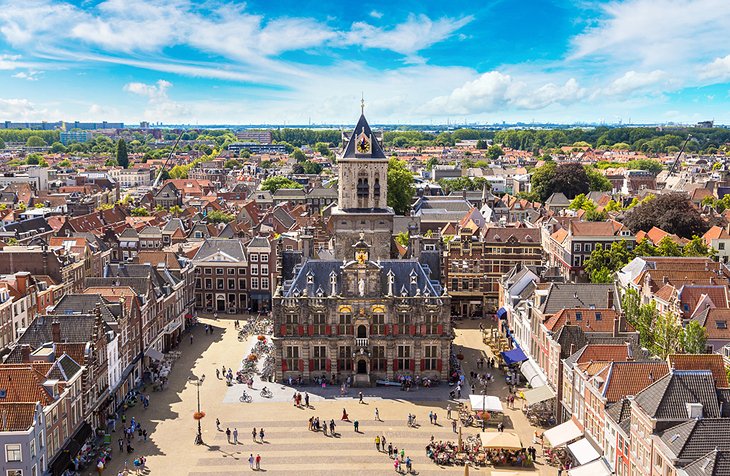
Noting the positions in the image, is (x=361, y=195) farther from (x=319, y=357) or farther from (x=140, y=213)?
(x=140, y=213)

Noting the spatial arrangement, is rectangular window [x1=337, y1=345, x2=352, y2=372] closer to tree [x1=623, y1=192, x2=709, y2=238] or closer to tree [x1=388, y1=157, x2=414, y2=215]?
tree [x1=623, y1=192, x2=709, y2=238]

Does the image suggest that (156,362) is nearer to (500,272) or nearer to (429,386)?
(429,386)

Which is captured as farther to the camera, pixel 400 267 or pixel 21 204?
pixel 21 204

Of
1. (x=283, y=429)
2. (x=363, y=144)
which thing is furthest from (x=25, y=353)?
(x=363, y=144)

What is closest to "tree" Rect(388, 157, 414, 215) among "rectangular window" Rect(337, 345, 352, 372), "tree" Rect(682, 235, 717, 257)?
"tree" Rect(682, 235, 717, 257)

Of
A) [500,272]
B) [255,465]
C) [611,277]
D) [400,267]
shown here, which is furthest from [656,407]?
[500,272]

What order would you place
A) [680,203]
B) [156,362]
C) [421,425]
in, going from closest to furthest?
[421,425], [156,362], [680,203]
